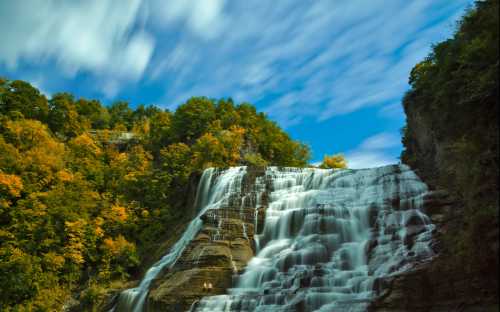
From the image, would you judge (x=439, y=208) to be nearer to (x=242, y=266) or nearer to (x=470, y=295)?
(x=470, y=295)

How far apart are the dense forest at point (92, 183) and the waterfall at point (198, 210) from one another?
3.04m

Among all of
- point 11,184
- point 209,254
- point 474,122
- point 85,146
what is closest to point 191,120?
point 85,146

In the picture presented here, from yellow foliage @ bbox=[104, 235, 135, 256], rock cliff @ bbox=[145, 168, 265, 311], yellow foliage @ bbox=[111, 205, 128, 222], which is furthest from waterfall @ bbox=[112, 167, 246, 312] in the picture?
yellow foliage @ bbox=[111, 205, 128, 222]

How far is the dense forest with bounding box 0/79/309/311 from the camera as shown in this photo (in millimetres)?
25812

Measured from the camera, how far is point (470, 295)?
11.6 metres

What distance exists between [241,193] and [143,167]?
590 inches

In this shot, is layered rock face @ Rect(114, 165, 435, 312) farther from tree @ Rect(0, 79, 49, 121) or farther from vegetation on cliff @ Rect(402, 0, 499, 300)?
tree @ Rect(0, 79, 49, 121)

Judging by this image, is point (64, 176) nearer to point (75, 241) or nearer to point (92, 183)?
point (92, 183)

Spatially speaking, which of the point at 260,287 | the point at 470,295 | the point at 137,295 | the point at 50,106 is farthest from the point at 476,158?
the point at 50,106

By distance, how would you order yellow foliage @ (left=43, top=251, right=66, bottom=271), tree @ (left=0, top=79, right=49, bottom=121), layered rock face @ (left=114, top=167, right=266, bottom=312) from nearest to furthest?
layered rock face @ (left=114, top=167, right=266, bottom=312) < yellow foliage @ (left=43, top=251, right=66, bottom=271) < tree @ (left=0, top=79, right=49, bottom=121)

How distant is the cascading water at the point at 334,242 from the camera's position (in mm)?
14531

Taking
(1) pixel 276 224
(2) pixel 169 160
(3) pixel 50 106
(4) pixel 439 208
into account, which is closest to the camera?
(4) pixel 439 208

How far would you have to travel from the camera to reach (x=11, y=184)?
28.8m

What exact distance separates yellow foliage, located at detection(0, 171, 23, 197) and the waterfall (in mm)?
11367
